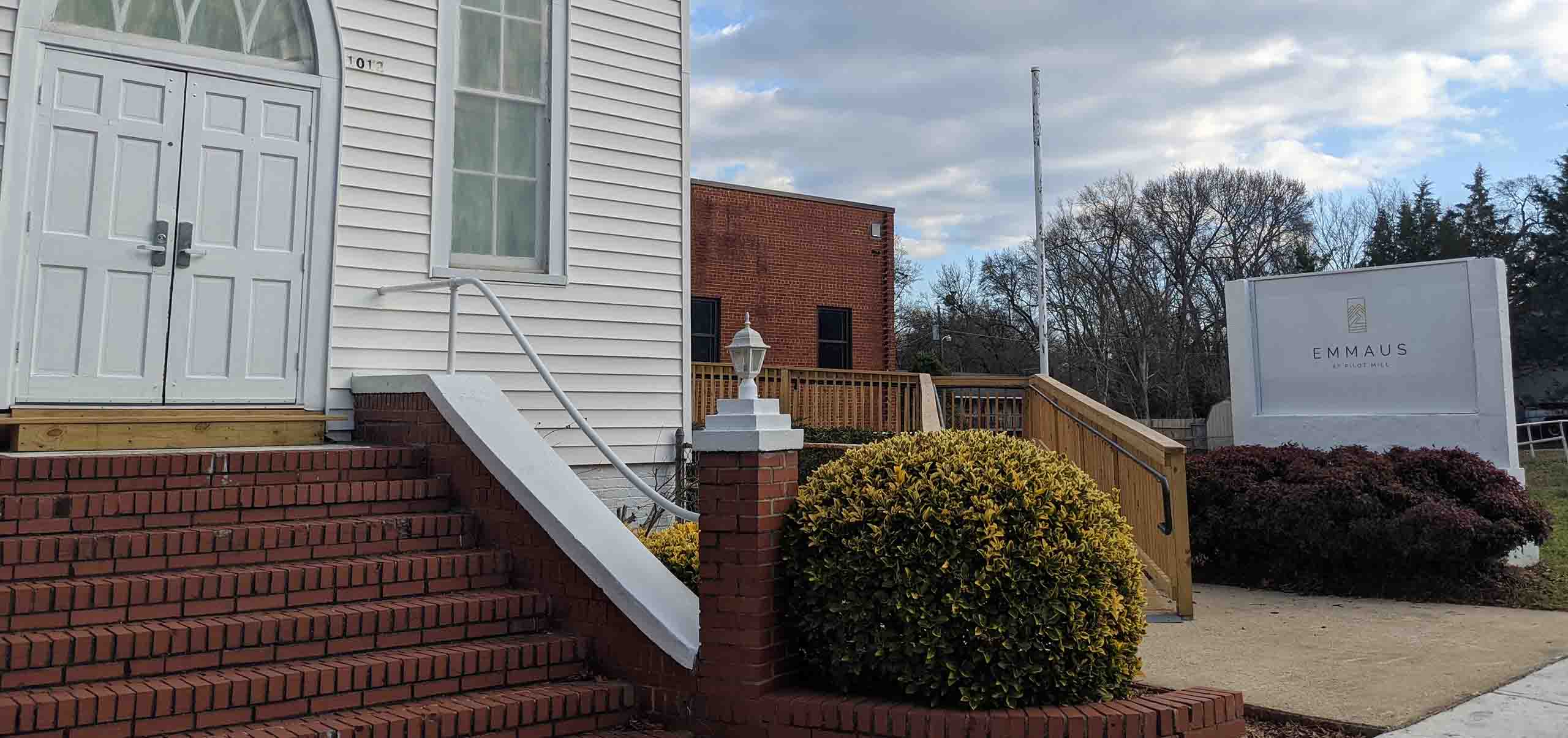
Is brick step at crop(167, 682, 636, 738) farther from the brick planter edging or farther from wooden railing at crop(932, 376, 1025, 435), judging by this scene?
wooden railing at crop(932, 376, 1025, 435)

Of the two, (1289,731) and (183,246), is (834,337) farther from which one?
(1289,731)

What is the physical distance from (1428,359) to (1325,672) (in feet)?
20.8

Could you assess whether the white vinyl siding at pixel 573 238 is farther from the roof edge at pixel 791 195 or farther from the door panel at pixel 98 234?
the roof edge at pixel 791 195

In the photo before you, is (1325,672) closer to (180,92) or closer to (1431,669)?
(1431,669)

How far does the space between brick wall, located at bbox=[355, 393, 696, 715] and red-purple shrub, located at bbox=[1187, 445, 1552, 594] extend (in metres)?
5.85

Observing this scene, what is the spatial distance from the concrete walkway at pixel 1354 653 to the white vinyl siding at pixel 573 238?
3828mm

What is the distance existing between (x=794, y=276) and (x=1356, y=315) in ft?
42.5

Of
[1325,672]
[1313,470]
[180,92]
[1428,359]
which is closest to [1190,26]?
[1428,359]

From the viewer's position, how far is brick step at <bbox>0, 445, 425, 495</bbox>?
429cm

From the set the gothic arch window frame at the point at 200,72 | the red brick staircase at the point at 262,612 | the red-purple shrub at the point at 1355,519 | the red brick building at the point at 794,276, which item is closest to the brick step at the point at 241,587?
the red brick staircase at the point at 262,612

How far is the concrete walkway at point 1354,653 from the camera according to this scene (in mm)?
4566

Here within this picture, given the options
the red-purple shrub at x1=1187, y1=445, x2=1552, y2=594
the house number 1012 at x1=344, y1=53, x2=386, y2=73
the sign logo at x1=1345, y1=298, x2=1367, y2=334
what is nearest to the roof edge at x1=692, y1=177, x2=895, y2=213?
the sign logo at x1=1345, y1=298, x2=1367, y2=334

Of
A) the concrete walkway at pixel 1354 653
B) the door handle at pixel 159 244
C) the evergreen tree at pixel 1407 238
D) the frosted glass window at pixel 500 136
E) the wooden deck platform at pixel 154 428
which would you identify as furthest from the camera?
the evergreen tree at pixel 1407 238

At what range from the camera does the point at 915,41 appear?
64.0 ft
